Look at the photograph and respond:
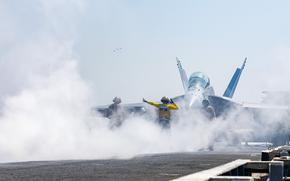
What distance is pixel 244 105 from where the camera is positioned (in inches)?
3002

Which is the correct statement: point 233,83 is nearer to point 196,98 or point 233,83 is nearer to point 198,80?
point 198,80

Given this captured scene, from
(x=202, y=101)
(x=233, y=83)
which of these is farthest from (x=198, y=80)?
(x=233, y=83)

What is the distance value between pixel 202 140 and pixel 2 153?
28660 mm

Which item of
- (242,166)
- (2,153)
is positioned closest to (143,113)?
(2,153)

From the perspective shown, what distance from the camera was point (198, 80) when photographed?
7481 cm

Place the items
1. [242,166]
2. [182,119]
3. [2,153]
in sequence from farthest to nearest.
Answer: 1. [182,119]
2. [2,153]
3. [242,166]

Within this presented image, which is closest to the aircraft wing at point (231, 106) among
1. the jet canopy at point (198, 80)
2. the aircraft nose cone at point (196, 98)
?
the jet canopy at point (198, 80)

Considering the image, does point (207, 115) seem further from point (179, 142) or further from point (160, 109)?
point (160, 109)

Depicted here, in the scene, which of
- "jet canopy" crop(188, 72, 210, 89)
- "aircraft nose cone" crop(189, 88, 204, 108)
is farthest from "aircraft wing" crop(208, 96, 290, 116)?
"aircraft nose cone" crop(189, 88, 204, 108)

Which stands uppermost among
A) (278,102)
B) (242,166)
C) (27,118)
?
(278,102)

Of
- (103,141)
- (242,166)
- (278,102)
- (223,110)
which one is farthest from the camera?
(278,102)

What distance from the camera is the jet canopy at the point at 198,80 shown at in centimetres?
7362

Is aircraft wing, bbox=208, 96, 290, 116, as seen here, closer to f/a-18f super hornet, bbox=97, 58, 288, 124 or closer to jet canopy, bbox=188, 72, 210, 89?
f/a-18f super hornet, bbox=97, 58, 288, 124

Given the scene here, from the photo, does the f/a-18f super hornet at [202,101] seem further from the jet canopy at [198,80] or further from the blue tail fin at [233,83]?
the blue tail fin at [233,83]
